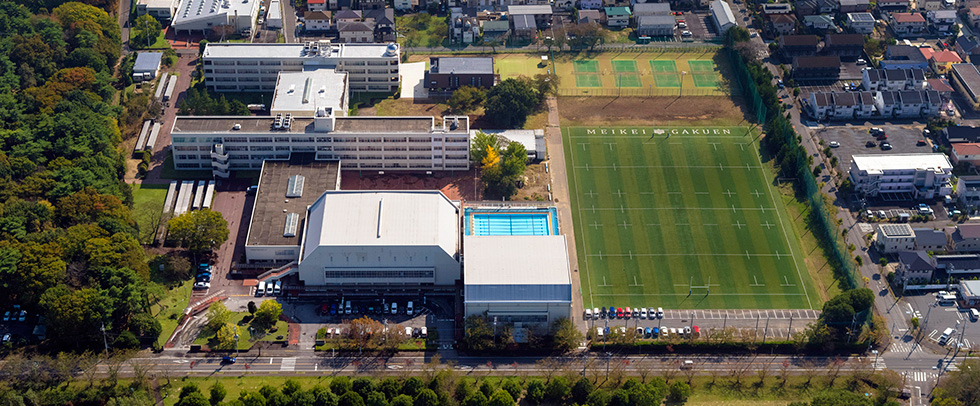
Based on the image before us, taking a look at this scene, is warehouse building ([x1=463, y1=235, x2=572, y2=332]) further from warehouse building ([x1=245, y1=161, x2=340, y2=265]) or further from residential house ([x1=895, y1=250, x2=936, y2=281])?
residential house ([x1=895, y1=250, x2=936, y2=281])

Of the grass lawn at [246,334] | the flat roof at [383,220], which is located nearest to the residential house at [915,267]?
the flat roof at [383,220]

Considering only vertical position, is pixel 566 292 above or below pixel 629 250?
below

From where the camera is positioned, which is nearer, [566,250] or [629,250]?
[566,250]

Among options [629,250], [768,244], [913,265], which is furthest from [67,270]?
[913,265]

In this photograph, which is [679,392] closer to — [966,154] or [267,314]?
[267,314]

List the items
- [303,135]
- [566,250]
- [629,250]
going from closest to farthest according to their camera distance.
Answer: [566,250], [629,250], [303,135]

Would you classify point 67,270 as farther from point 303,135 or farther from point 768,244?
point 768,244

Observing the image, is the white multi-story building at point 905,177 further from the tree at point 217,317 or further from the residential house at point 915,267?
the tree at point 217,317

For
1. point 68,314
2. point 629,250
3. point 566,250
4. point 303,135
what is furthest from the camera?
point 303,135
